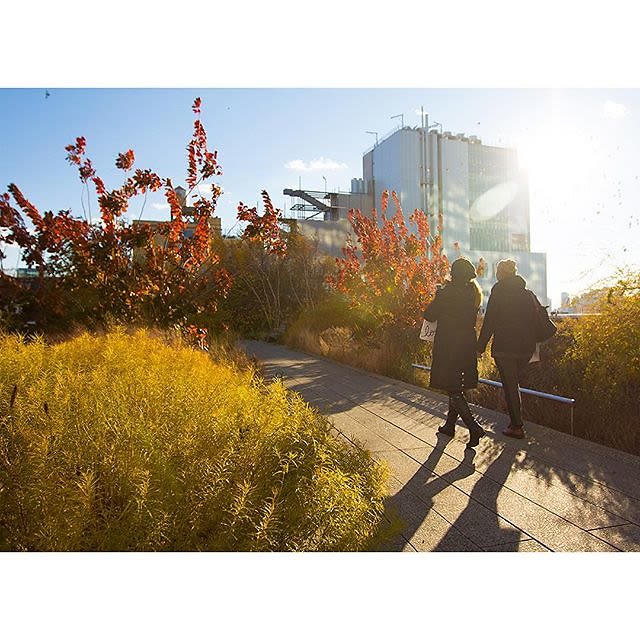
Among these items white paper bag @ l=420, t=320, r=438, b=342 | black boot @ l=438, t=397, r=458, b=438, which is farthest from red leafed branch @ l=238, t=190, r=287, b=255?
black boot @ l=438, t=397, r=458, b=438

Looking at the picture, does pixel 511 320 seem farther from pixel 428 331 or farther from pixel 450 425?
pixel 450 425

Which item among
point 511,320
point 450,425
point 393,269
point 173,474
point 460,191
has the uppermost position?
point 460,191

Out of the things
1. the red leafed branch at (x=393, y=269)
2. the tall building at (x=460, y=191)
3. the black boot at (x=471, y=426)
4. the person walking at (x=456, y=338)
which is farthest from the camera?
the tall building at (x=460, y=191)

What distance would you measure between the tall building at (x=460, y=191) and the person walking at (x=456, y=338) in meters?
33.6

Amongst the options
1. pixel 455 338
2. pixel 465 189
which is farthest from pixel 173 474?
pixel 465 189

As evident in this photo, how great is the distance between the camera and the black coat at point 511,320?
5301 mm

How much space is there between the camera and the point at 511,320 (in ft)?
17.5

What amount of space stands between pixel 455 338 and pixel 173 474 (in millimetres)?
3039

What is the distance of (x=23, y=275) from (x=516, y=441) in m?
7.16

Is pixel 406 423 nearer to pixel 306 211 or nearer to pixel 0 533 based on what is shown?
pixel 0 533

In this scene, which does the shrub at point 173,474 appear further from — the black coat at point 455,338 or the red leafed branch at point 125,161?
the red leafed branch at point 125,161

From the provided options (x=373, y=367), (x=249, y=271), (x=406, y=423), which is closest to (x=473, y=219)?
(x=249, y=271)

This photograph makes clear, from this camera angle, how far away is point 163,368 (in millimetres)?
4664

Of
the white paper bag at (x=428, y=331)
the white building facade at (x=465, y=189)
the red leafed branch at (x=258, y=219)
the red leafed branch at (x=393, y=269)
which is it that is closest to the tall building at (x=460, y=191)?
the white building facade at (x=465, y=189)
